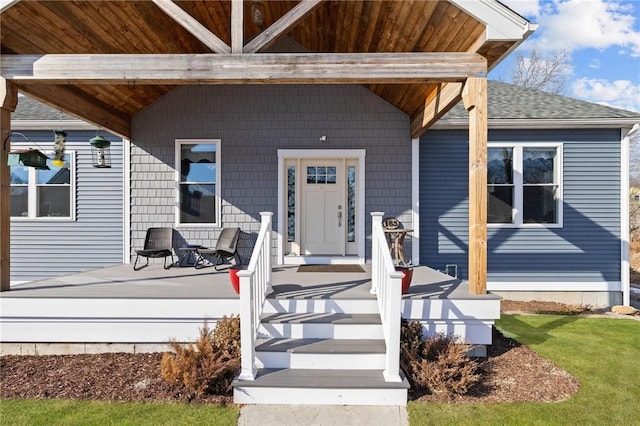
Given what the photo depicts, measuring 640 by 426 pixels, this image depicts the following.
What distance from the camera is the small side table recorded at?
6.04m

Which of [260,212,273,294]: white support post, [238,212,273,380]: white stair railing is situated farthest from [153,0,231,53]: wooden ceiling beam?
[238,212,273,380]: white stair railing

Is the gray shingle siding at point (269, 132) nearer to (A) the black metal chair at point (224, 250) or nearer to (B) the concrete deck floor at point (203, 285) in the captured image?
(A) the black metal chair at point (224, 250)

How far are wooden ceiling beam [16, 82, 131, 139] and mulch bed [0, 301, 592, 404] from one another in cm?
303

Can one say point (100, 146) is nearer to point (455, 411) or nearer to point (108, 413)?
point (108, 413)

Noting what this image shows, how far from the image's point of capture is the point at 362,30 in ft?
16.8

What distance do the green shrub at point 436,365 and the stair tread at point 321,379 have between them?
9.5 inches

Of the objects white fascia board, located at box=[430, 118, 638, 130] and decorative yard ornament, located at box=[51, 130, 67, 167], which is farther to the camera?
white fascia board, located at box=[430, 118, 638, 130]

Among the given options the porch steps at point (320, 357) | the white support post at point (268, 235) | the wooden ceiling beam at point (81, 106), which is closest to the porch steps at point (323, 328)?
the porch steps at point (320, 357)

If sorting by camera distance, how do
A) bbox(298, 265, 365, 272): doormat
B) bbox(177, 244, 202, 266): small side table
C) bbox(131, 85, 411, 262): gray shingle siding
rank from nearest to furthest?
bbox(298, 265, 365, 272): doormat → bbox(177, 244, 202, 266): small side table → bbox(131, 85, 411, 262): gray shingle siding

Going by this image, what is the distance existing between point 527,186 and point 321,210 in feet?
12.6

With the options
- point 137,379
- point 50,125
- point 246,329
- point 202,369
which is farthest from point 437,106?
point 50,125

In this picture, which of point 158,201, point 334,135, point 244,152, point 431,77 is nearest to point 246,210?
point 244,152

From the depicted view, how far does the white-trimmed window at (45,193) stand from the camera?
22.5 ft

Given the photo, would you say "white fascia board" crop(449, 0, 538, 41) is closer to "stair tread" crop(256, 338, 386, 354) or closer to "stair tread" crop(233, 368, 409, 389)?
"stair tread" crop(256, 338, 386, 354)
